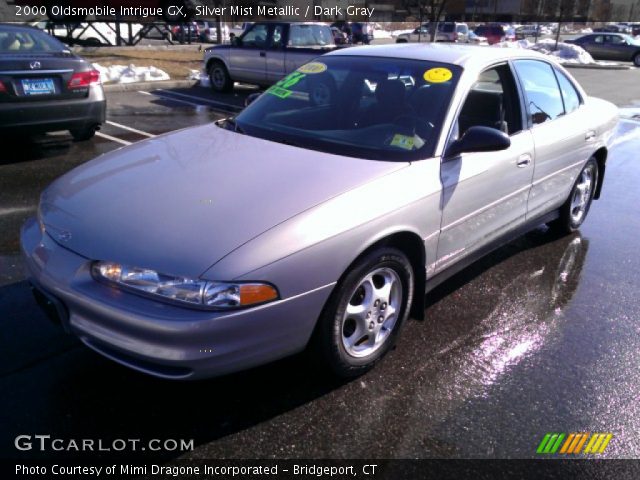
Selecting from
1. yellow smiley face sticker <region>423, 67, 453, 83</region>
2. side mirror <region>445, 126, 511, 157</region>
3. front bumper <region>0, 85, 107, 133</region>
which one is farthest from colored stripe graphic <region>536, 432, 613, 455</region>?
front bumper <region>0, 85, 107, 133</region>

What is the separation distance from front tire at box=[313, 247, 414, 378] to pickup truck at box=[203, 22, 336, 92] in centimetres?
985

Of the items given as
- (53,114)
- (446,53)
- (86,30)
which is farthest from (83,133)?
(86,30)

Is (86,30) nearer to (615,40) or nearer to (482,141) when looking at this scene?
(482,141)

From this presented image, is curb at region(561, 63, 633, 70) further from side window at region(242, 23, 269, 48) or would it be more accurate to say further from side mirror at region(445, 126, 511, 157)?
side mirror at region(445, 126, 511, 157)

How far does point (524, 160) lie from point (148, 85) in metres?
10.8

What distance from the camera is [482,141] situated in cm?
322

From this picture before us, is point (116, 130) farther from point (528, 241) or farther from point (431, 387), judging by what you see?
point (431, 387)

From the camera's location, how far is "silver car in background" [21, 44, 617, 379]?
7.89 feet

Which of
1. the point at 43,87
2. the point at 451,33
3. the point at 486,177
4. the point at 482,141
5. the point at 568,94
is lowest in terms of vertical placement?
the point at 486,177

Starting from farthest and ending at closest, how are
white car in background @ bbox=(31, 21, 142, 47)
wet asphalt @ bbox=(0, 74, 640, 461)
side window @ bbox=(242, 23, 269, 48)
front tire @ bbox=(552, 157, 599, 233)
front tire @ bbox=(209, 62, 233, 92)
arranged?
white car in background @ bbox=(31, 21, 142, 47), front tire @ bbox=(209, 62, 233, 92), side window @ bbox=(242, 23, 269, 48), front tire @ bbox=(552, 157, 599, 233), wet asphalt @ bbox=(0, 74, 640, 461)

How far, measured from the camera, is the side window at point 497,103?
3.79 metres

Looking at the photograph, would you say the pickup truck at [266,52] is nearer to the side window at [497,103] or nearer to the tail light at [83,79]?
the tail light at [83,79]

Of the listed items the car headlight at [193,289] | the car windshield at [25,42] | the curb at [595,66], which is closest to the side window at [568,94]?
the car headlight at [193,289]

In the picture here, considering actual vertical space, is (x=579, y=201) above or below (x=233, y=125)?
below
